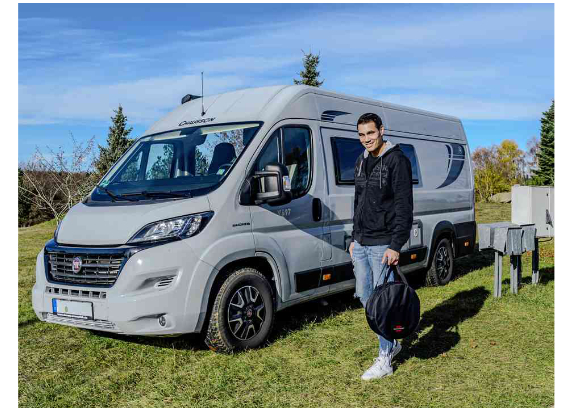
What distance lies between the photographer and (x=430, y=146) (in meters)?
8.62

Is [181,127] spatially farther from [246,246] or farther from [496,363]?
[496,363]

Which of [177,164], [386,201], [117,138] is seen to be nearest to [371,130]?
[386,201]

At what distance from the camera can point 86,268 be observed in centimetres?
487

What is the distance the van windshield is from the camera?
527cm

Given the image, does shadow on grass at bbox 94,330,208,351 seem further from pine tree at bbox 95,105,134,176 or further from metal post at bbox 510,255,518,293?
pine tree at bbox 95,105,134,176

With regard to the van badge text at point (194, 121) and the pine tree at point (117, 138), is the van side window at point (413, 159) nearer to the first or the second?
the van badge text at point (194, 121)

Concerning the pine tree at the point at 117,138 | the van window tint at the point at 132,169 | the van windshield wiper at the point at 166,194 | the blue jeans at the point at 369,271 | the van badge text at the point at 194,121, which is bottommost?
the blue jeans at the point at 369,271

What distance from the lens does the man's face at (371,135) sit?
4410mm

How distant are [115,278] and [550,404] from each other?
361 cm

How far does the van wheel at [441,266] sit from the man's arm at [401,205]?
4.34 meters

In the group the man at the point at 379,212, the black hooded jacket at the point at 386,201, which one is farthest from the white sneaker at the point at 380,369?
the black hooded jacket at the point at 386,201

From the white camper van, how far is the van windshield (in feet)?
0.05

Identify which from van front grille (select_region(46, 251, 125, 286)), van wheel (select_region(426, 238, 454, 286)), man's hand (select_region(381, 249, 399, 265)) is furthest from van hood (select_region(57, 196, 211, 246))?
van wheel (select_region(426, 238, 454, 286))
